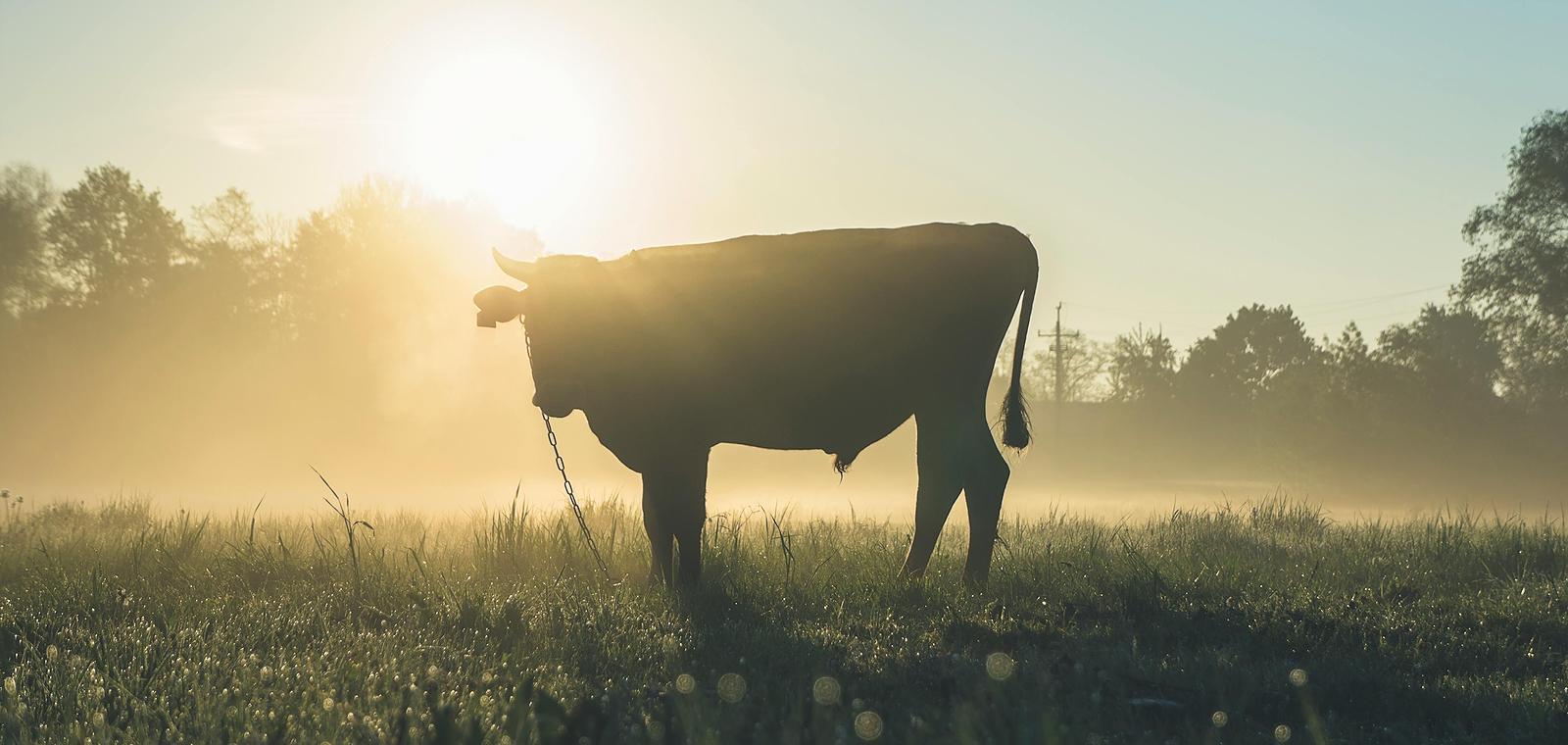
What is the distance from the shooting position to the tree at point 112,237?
41312 mm

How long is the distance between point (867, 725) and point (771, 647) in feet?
4.16

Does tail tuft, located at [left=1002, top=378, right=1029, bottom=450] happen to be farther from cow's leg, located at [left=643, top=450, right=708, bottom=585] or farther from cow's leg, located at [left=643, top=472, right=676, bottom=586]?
cow's leg, located at [left=643, top=472, right=676, bottom=586]

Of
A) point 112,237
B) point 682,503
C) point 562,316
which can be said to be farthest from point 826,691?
point 112,237

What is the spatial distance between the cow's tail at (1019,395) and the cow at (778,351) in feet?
0.37

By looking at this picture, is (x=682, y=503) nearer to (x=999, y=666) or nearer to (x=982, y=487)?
(x=982, y=487)

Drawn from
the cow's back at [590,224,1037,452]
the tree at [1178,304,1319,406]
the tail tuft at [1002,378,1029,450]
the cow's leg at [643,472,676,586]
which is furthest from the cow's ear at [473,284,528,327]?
the tree at [1178,304,1319,406]

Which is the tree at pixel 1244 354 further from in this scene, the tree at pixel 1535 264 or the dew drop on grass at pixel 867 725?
the dew drop on grass at pixel 867 725

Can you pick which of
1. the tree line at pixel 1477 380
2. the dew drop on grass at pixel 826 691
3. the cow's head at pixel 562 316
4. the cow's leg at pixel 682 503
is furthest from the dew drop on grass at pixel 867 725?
the tree line at pixel 1477 380

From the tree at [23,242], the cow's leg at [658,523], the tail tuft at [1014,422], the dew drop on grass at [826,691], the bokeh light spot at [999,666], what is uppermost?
the tree at [23,242]

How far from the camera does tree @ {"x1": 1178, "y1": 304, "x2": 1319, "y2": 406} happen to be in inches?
2847

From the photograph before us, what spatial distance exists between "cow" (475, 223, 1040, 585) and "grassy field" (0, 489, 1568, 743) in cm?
79

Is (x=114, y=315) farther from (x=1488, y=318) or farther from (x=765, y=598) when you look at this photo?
(x=1488, y=318)

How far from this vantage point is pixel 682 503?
7117 millimetres

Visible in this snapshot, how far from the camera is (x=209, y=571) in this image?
7.39 meters
